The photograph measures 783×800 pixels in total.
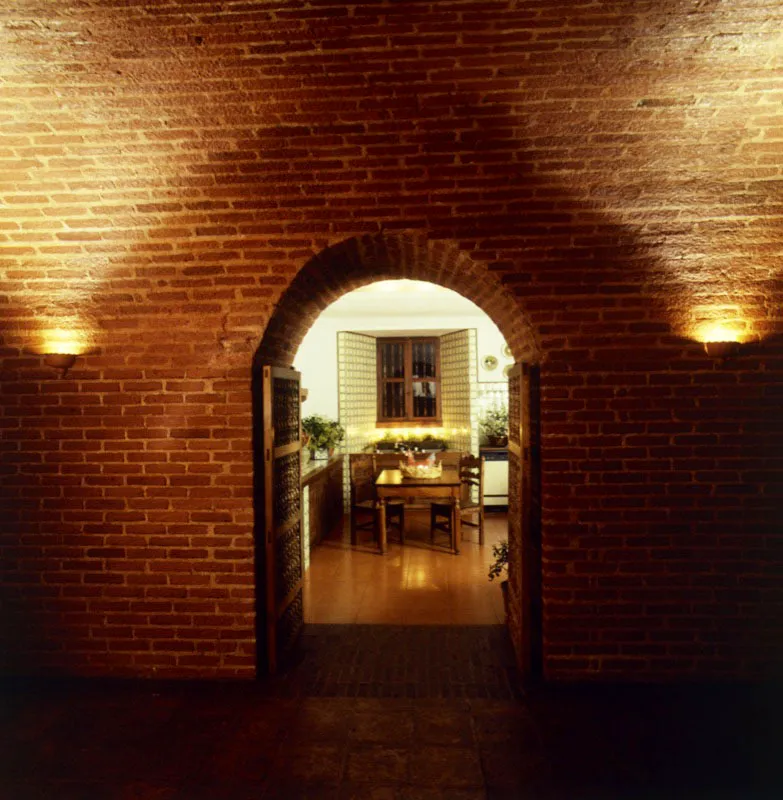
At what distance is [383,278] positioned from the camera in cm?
496

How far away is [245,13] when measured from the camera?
129 inches

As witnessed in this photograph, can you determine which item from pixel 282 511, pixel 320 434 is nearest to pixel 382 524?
pixel 320 434

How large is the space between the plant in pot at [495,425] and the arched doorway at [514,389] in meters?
5.33

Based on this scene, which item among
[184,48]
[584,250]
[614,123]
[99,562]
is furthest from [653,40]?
[99,562]

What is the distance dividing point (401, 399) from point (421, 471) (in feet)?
11.7

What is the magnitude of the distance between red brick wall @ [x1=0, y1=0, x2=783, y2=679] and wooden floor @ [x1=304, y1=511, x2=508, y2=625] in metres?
1.40

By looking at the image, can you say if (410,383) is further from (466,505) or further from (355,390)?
(466,505)

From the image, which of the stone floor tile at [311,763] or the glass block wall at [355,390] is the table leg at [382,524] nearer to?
the glass block wall at [355,390]

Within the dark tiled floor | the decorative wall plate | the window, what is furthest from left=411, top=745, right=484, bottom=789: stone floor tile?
the window

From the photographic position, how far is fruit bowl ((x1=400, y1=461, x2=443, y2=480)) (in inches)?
287

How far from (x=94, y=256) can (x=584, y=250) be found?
333 centimetres

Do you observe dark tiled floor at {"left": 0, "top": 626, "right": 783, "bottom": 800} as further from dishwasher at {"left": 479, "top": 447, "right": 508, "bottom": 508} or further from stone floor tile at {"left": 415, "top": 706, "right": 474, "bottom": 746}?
dishwasher at {"left": 479, "top": 447, "right": 508, "bottom": 508}

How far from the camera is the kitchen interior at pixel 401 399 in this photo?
7.49 m

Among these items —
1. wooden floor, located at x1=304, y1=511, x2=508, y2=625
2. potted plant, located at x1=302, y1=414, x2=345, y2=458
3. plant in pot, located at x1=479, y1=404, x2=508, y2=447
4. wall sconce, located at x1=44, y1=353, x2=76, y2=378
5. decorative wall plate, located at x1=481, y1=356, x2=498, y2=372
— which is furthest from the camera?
decorative wall plate, located at x1=481, y1=356, x2=498, y2=372
